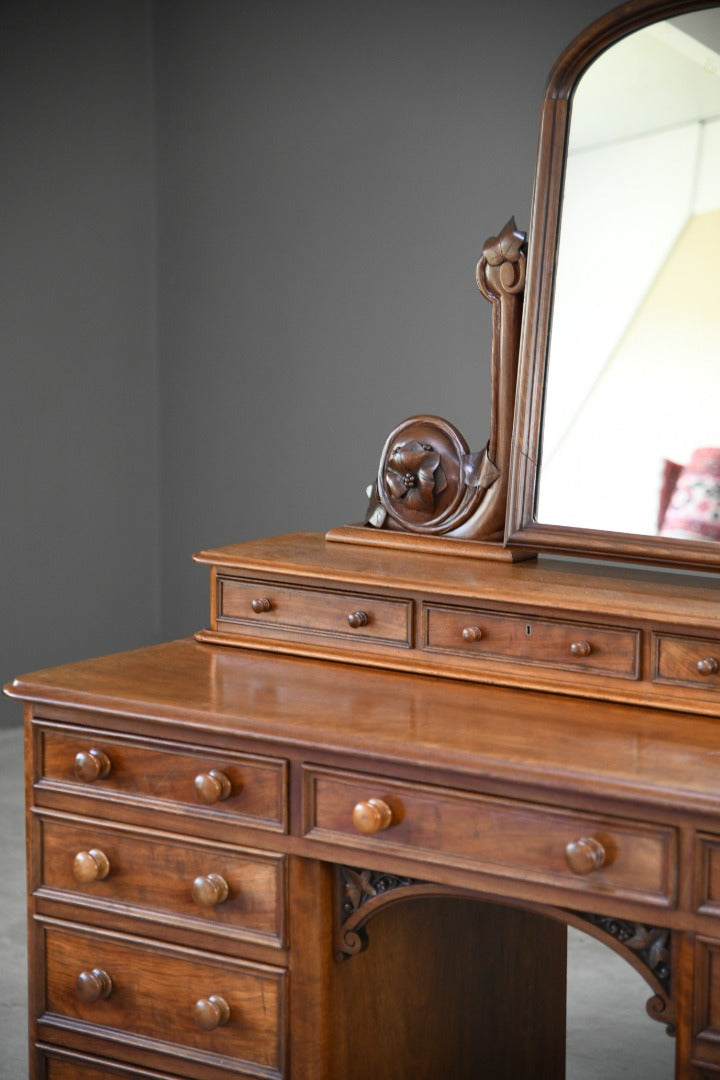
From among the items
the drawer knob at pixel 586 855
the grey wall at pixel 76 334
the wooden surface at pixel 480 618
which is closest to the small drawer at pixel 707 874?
the drawer knob at pixel 586 855

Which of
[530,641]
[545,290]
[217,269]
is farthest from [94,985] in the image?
[217,269]

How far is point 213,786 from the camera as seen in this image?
1.97 m

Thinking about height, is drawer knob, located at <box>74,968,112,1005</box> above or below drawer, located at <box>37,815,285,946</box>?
below

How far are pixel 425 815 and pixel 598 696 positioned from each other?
0.33 metres

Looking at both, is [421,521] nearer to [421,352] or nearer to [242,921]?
[242,921]

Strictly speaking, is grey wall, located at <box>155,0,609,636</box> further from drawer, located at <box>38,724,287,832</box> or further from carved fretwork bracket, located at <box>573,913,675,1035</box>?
carved fretwork bracket, located at <box>573,913,675,1035</box>

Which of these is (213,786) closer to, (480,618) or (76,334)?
(480,618)

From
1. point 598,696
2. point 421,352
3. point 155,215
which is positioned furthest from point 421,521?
point 155,215

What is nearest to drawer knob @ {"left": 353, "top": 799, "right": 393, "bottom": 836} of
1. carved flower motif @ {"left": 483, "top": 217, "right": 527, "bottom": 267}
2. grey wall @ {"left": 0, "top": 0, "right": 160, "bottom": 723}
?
carved flower motif @ {"left": 483, "top": 217, "right": 527, "bottom": 267}

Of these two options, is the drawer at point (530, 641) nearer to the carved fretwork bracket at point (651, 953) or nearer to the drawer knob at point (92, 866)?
the carved fretwork bracket at point (651, 953)

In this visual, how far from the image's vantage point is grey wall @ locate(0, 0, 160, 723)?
473 centimetres

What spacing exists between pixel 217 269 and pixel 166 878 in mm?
3275

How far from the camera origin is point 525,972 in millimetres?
2387

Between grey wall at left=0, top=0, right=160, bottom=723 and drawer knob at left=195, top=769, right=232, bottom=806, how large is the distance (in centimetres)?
294
